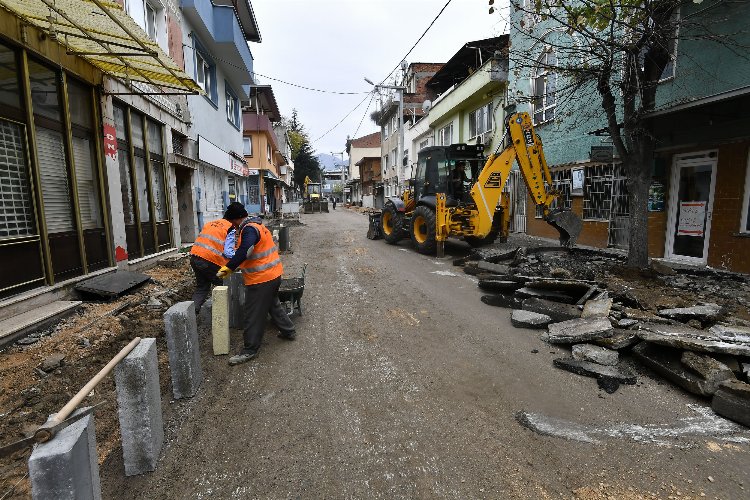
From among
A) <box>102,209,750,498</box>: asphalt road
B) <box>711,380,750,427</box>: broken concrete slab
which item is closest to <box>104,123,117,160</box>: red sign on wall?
<box>102,209,750,498</box>: asphalt road

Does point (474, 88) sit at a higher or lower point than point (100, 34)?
higher

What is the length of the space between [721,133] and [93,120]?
37.4ft

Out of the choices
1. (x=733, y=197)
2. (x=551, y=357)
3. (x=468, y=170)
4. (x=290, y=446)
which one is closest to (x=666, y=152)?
(x=733, y=197)

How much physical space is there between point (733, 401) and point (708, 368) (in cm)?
41

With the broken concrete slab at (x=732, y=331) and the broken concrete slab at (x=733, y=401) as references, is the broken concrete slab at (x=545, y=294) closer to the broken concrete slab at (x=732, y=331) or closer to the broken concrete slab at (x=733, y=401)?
the broken concrete slab at (x=732, y=331)

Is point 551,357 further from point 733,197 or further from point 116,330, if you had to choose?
point 733,197

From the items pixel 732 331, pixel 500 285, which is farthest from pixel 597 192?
pixel 732 331

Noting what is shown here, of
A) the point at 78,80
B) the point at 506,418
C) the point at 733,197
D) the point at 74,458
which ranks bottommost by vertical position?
the point at 506,418

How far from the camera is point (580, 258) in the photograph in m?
8.22

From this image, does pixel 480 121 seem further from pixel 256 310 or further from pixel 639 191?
pixel 256 310

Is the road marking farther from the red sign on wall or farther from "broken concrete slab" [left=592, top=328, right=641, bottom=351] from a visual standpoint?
the red sign on wall

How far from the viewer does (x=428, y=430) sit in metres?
2.73

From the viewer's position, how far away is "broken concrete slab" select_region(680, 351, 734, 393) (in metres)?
3.11

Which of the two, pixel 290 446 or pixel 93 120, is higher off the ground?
pixel 93 120
